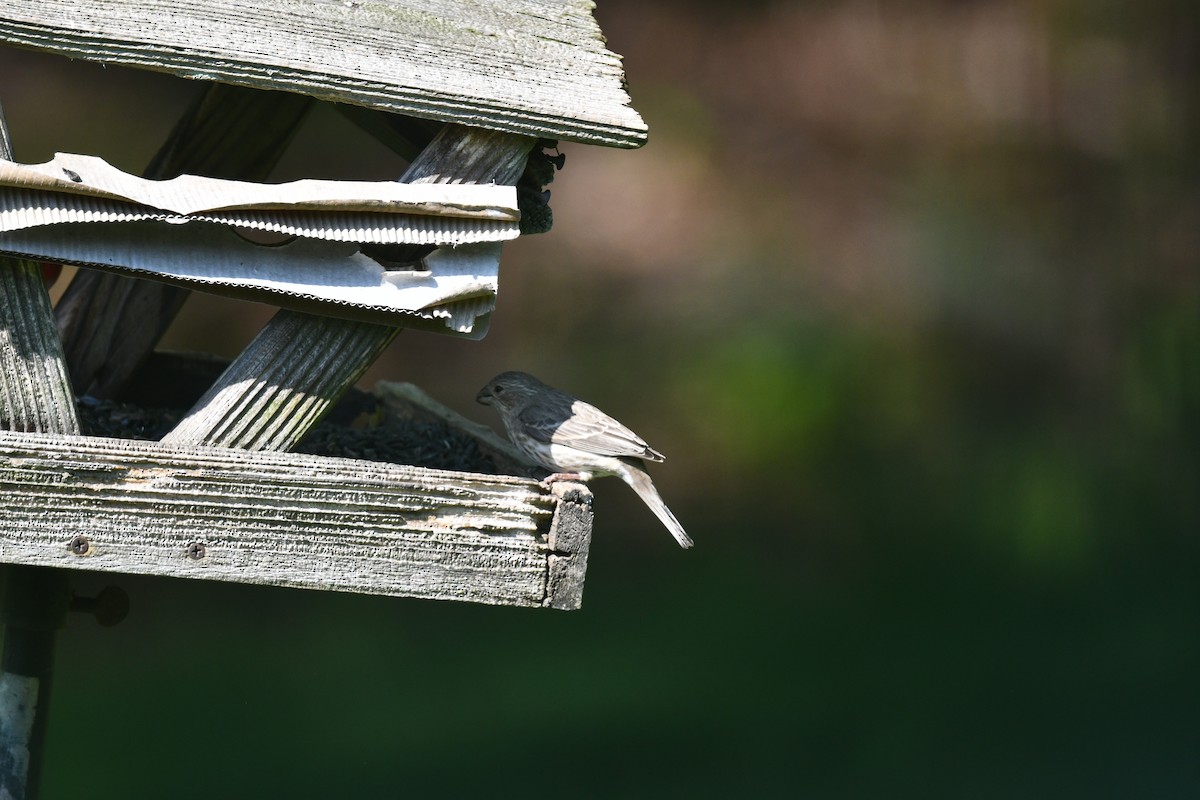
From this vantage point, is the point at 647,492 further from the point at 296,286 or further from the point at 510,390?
the point at 296,286

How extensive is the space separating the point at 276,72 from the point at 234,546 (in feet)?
2.22

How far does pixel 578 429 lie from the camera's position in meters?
3.15

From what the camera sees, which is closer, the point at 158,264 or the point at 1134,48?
the point at 158,264

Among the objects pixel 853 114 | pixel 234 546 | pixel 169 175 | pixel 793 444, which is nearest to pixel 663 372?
pixel 793 444

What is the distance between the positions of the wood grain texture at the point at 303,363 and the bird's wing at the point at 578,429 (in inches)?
37.4

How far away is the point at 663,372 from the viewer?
5980 millimetres

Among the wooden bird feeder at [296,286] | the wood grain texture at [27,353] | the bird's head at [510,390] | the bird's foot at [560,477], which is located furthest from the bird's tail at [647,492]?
the wood grain texture at [27,353]

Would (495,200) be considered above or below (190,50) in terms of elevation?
below

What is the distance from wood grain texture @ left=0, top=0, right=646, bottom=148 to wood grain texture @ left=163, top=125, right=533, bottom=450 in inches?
2.3

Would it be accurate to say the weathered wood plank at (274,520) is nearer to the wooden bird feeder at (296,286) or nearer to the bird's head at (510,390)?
the wooden bird feeder at (296,286)

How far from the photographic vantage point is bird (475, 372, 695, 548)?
3.03 m

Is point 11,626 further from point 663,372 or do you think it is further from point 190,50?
point 663,372

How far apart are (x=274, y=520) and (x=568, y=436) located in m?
1.22

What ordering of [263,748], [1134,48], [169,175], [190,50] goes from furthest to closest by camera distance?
[1134,48], [263,748], [169,175], [190,50]
